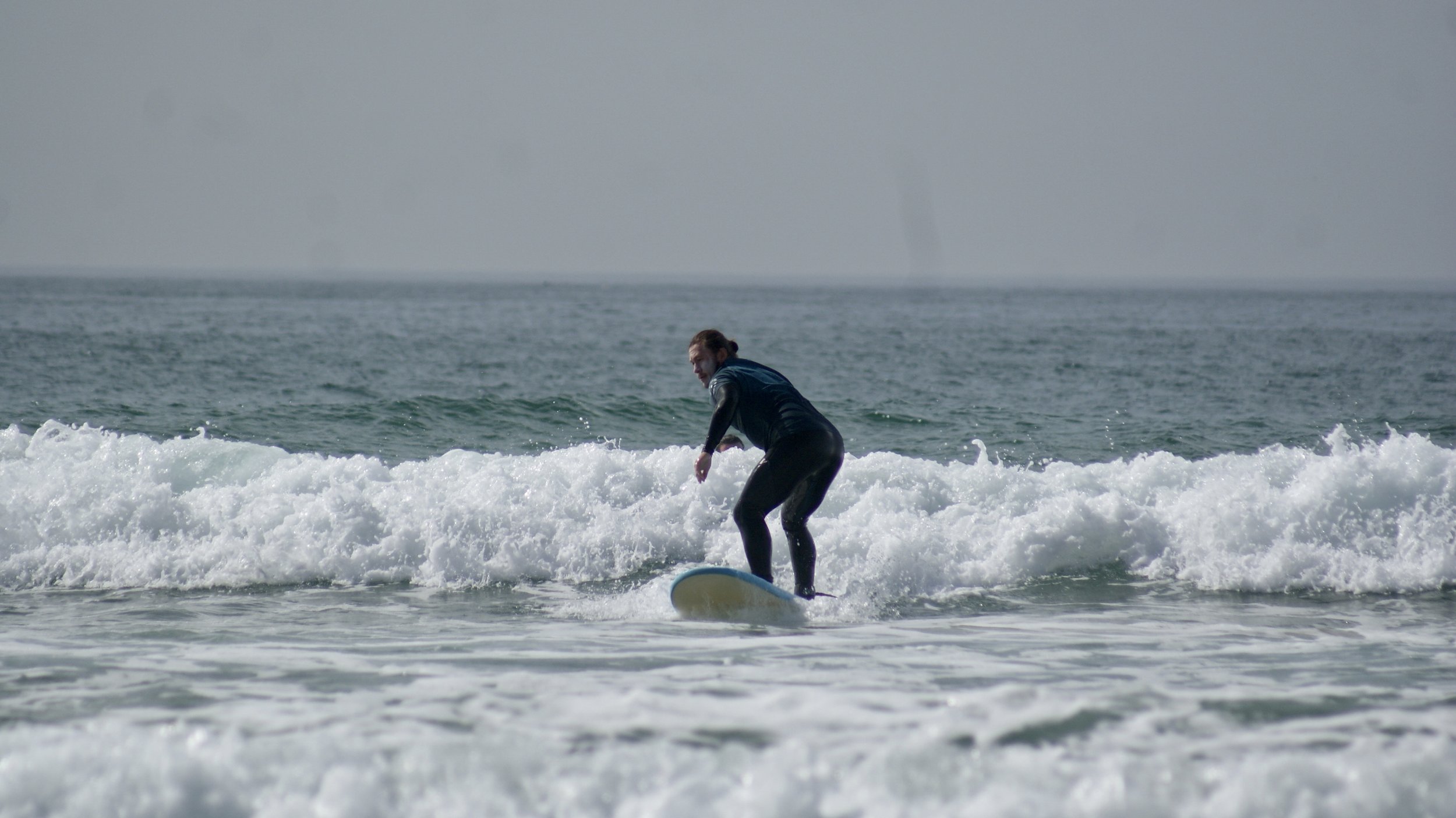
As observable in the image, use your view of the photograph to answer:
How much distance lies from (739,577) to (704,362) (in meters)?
1.24

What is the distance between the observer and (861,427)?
667 inches

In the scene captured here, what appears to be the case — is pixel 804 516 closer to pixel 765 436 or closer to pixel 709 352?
pixel 765 436

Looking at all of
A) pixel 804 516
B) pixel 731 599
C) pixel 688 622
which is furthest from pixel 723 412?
pixel 688 622

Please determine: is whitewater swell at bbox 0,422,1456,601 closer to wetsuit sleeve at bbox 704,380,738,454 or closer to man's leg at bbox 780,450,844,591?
man's leg at bbox 780,450,844,591

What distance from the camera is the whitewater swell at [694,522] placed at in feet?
27.2

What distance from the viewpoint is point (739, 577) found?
6422mm

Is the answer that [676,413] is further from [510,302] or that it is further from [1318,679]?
[510,302]

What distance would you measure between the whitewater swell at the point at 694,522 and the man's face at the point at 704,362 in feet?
6.14

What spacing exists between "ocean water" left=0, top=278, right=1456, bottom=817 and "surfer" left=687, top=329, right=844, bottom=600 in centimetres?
62

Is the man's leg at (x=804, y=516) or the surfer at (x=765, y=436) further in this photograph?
the man's leg at (x=804, y=516)

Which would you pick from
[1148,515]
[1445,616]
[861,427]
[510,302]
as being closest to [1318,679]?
[1445,616]

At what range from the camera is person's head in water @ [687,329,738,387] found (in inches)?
263

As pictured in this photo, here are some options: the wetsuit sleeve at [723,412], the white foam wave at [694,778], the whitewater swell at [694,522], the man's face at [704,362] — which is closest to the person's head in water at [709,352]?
the man's face at [704,362]

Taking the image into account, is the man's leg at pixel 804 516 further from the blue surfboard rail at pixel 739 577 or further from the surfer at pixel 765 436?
the blue surfboard rail at pixel 739 577
